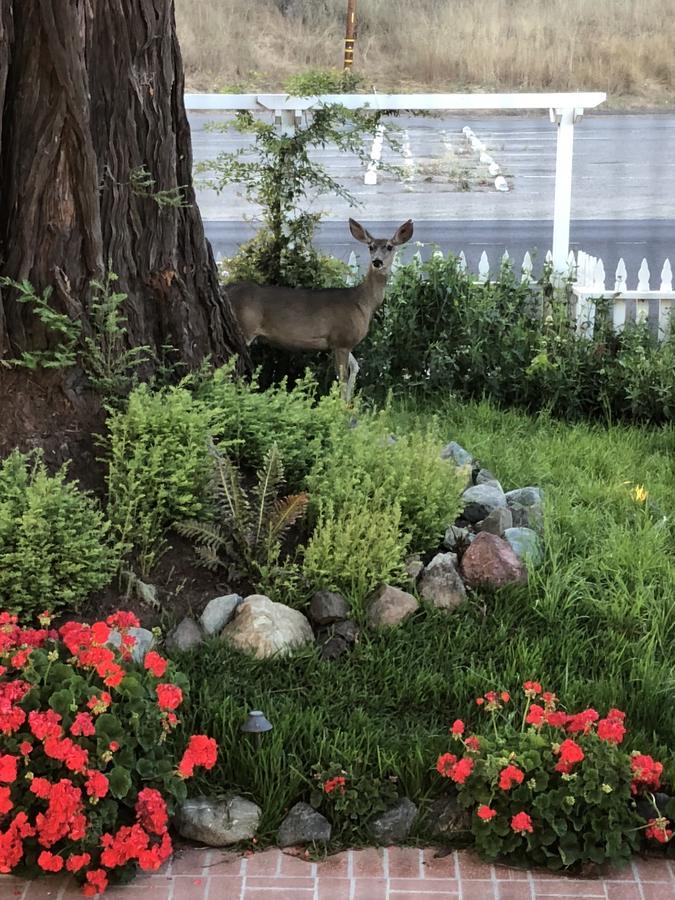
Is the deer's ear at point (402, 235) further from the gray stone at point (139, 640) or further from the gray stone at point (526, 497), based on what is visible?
the gray stone at point (139, 640)

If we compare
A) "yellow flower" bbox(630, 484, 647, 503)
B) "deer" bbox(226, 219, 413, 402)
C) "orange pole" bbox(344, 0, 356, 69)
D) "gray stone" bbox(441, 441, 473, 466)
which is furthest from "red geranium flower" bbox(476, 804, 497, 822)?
"orange pole" bbox(344, 0, 356, 69)

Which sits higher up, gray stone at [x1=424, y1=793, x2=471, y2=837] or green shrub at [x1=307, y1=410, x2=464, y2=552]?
green shrub at [x1=307, y1=410, x2=464, y2=552]

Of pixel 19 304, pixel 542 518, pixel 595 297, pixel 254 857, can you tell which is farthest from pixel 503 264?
pixel 254 857

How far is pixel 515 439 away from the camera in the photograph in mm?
6590

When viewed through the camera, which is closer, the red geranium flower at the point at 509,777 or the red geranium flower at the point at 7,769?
the red geranium flower at the point at 7,769

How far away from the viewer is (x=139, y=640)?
4090mm

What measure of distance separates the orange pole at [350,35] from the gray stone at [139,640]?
648 cm

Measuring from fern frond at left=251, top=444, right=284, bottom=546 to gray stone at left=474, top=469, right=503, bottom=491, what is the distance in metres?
1.32

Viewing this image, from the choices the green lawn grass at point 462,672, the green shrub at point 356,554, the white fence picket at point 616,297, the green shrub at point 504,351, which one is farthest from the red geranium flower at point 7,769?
the white fence picket at point 616,297

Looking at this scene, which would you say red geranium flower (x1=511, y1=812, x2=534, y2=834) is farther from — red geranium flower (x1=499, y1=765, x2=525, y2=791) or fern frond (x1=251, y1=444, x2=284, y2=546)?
fern frond (x1=251, y1=444, x2=284, y2=546)

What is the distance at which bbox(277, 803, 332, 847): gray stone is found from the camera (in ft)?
11.3

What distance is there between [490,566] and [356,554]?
23.7 inches

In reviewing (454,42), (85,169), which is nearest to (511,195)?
(454,42)

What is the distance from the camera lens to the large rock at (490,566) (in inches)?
181
